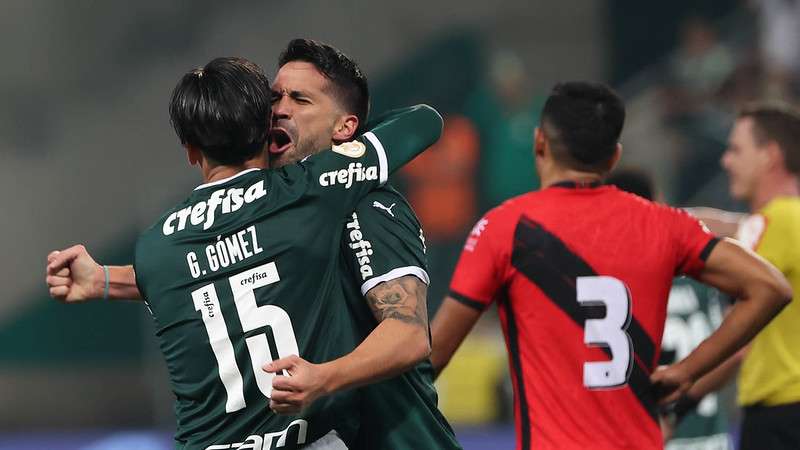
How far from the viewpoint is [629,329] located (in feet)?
13.8

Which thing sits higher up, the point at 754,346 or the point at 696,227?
the point at 696,227

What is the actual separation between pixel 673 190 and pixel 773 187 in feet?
20.3

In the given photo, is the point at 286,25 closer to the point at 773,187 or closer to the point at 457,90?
the point at 457,90

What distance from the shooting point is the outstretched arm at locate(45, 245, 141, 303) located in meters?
3.68

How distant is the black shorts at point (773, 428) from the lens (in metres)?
5.16

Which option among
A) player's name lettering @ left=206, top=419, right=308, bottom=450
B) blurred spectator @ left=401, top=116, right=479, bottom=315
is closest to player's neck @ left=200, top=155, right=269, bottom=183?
player's name lettering @ left=206, top=419, right=308, bottom=450

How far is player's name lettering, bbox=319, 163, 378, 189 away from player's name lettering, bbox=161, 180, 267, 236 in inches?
6.2

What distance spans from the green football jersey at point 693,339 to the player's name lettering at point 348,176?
2532 mm

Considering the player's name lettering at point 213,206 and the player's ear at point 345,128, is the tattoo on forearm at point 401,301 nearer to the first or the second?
the player's name lettering at point 213,206

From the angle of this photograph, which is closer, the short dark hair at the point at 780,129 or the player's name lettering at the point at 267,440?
the player's name lettering at the point at 267,440

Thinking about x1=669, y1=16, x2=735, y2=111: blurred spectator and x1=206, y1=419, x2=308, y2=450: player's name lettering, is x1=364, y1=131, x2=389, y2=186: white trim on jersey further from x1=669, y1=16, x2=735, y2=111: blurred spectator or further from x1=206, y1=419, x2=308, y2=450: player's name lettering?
x1=669, y1=16, x2=735, y2=111: blurred spectator

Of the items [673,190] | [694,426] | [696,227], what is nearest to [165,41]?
[673,190]

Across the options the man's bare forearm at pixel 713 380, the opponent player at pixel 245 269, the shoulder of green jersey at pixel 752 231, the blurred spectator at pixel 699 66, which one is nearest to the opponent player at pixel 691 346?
the man's bare forearm at pixel 713 380

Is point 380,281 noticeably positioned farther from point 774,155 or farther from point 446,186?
point 446,186
